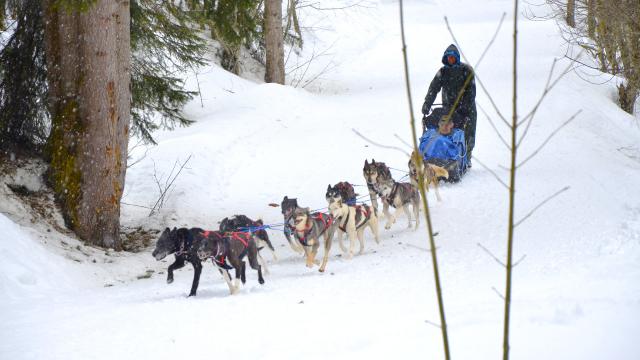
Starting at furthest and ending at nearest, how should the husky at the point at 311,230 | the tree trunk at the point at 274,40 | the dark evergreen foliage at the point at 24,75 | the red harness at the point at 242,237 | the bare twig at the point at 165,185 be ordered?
the tree trunk at the point at 274,40
the bare twig at the point at 165,185
the dark evergreen foliage at the point at 24,75
the husky at the point at 311,230
the red harness at the point at 242,237

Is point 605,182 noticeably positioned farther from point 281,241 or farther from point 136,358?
point 136,358

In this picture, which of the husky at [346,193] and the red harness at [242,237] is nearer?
the red harness at [242,237]

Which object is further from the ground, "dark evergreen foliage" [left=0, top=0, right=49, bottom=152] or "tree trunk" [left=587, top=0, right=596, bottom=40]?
"tree trunk" [left=587, top=0, right=596, bottom=40]

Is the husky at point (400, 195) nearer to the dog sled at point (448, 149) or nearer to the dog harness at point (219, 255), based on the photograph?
→ the dog sled at point (448, 149)

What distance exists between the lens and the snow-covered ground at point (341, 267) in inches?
212

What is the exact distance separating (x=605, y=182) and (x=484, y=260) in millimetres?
4217

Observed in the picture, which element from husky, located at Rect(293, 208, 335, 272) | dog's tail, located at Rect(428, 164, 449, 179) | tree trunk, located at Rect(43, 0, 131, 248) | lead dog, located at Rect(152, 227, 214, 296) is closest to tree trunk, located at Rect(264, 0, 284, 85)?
dog's tail, located at Rect(428, 164, 449, 179)

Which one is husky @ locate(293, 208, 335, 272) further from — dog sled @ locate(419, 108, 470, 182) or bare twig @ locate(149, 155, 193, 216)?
bare twig @ locate(149, 155, 193, 216)

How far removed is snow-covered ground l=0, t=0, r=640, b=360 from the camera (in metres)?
5.38

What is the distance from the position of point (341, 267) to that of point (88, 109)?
12.7 feet

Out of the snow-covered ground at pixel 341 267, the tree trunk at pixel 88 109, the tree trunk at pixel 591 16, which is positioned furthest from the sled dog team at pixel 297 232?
the tree trunk at pixel 591 16

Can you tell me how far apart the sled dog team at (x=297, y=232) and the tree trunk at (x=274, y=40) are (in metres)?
10.7

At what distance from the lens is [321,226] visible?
8.36m

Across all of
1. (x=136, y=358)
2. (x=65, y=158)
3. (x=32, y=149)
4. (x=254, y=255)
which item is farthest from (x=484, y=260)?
(x=32, y=149)
